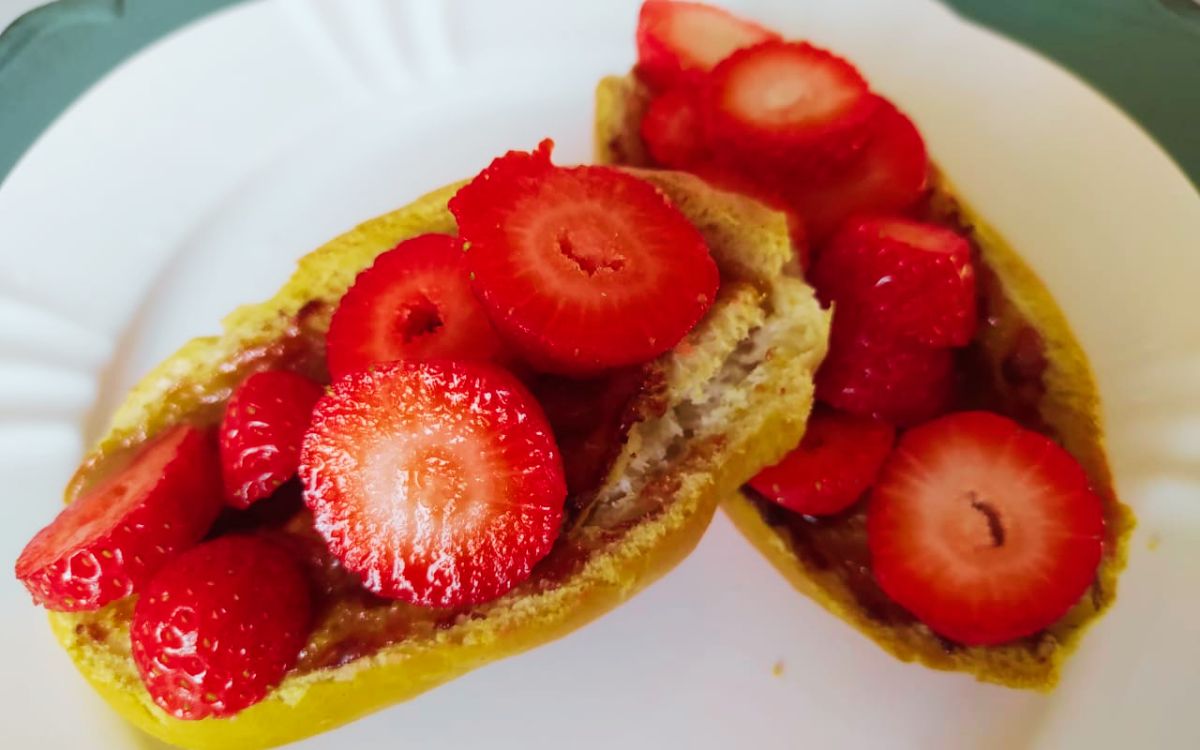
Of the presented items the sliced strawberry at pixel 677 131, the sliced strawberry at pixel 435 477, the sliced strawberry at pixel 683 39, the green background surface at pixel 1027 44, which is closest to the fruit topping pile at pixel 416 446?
the sliced strawberry at pixel 435 477

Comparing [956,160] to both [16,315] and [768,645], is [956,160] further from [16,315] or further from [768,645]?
[16,315]

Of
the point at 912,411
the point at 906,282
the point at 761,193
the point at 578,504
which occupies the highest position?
the point at 761,193

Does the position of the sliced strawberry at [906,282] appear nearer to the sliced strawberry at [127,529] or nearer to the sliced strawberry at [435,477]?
the sliced strawberry at [435,477]

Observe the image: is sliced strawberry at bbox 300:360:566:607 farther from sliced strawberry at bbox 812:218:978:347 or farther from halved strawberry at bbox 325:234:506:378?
sliced strawberry at bbox 812:218:978:347

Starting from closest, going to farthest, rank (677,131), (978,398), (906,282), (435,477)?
1. (435,477)
2. (906,282)
3. (978,398)
4. (677,131)

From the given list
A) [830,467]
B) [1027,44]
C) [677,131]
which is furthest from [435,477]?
[1027,44]

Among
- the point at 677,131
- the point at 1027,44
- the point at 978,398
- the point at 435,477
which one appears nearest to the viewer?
the point at 435,477

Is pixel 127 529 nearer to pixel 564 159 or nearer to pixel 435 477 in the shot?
pixel 435 477

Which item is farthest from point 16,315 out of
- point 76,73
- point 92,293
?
point 76,73
